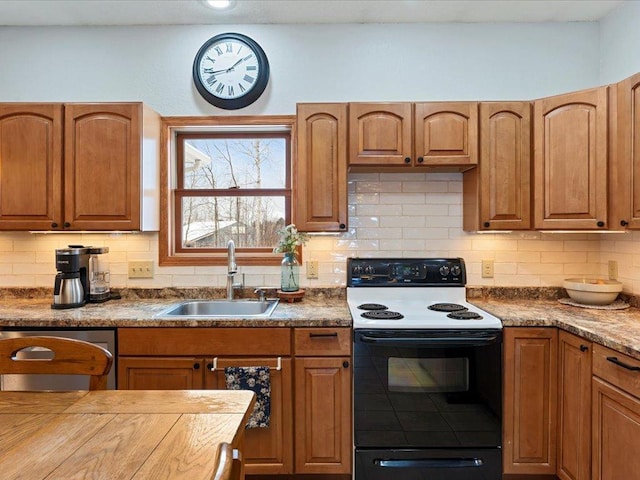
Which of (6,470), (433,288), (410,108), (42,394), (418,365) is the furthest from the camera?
(433,288)

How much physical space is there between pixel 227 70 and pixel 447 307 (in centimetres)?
204

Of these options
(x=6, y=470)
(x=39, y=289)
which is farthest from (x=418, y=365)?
(x=39, y=289)

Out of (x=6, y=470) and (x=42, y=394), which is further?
(x=42, y=394)

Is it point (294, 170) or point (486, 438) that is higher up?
point (294, 170)

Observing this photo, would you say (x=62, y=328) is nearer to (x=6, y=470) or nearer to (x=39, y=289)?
(x=39, y=289)

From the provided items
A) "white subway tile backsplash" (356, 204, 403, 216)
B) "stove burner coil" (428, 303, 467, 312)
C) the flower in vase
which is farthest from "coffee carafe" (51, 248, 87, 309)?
"stove burner coil" (428, 303, 467, 312)

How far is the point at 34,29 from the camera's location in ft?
8.85

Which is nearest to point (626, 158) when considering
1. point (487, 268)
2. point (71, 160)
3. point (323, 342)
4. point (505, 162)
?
point (505, 162)

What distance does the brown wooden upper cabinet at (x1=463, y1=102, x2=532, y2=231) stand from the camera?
2354mm

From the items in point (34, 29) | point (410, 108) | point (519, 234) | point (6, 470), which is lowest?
point (6, 470)

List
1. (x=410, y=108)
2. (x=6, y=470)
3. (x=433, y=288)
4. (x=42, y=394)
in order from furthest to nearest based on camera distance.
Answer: (x=433, y=288) → (x=410, y=108) → (x=42, y=394) → (x=6, y=470)

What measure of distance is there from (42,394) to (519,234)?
265 cm

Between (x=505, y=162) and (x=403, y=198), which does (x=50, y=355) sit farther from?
(x=505, y=162)

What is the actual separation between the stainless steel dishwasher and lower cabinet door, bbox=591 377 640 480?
2281 mm
